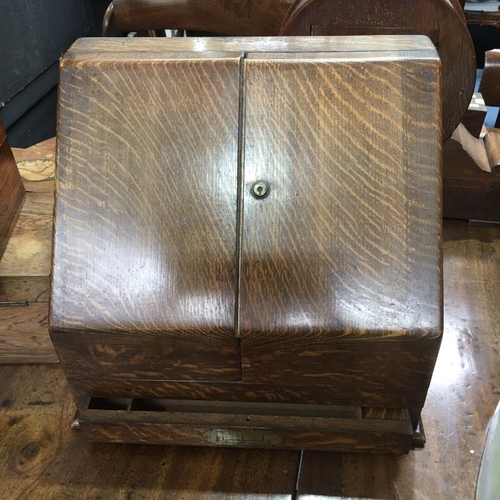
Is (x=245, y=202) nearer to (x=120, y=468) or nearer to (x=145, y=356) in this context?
(x=145, y=356)

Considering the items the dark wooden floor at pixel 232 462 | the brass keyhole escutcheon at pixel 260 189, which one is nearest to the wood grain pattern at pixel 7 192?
the dark wooden floor at pixel 232 462

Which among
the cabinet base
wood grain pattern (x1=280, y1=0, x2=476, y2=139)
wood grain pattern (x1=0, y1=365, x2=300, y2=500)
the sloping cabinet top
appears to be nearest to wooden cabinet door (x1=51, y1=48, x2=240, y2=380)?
the sloping cabinet top

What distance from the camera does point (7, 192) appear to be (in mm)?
1307

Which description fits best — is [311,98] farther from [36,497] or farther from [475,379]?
[36,497]

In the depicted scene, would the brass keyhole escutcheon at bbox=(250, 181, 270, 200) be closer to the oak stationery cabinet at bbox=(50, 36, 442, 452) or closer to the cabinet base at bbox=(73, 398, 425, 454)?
the oak stationery cabinet at bbox=(50, 36, 442, 452)

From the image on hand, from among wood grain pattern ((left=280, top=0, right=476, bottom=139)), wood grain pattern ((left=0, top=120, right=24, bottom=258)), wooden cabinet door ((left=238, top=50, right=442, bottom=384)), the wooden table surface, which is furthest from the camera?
wood grain pattern ((left=0, top=120, right=24, bottom=258))

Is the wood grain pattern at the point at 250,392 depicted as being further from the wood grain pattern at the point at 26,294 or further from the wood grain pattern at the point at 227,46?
the wood grain pattern at the point at 227,46

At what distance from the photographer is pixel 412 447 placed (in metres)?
1.00

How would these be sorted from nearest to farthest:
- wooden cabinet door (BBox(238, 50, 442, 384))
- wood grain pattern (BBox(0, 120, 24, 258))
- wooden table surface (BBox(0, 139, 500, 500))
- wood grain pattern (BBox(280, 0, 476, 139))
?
wooden cabinet door (BBox(238, 50, 442, 384)) < wooden table surface (BBox(0, 139, 500, 500)) < wood grain pattern (BBox(280, 0, 476, 139)) < wood grain pattern (BBox(0, 120, 24, 258))

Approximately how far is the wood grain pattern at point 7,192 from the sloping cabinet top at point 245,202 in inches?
16.8

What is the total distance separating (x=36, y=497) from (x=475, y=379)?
34.3 inches

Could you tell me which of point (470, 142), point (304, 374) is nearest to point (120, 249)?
point (304, 374)

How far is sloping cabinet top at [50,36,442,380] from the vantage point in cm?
87

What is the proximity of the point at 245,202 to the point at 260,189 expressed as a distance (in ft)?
0.10
